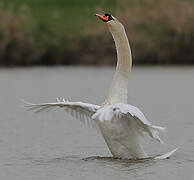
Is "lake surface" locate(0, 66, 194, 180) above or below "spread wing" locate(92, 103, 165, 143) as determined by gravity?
below

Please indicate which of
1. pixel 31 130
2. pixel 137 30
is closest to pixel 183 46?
pixel 137 30

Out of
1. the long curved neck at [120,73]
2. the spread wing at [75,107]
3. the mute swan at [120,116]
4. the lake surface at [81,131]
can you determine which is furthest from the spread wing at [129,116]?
the spread wing at [75,107]

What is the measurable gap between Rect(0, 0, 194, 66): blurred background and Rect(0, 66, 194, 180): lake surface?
4.97m

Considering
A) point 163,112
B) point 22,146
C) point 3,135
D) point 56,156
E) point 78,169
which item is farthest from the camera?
point 163,112

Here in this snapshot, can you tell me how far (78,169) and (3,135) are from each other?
3.53 metres

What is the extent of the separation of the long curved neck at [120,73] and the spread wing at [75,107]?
574 mm

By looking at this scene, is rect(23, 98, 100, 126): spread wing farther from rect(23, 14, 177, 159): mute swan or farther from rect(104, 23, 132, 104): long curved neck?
rect(104, 23, 132, 104): long curved neck

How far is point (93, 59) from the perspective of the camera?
34.1 meters

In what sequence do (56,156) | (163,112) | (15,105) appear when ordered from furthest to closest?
(15,105), (163,112), (56,156)

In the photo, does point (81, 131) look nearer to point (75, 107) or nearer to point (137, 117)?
point (75, 107)

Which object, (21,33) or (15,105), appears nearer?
(15,105)

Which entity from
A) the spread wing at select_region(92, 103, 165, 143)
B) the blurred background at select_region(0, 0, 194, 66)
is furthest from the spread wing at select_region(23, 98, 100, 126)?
the blurred background at select_region(0, 0, 194, 66)

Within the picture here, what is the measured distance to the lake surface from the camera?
11727 mm

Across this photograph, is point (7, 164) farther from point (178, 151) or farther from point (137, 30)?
point (137, 30)
